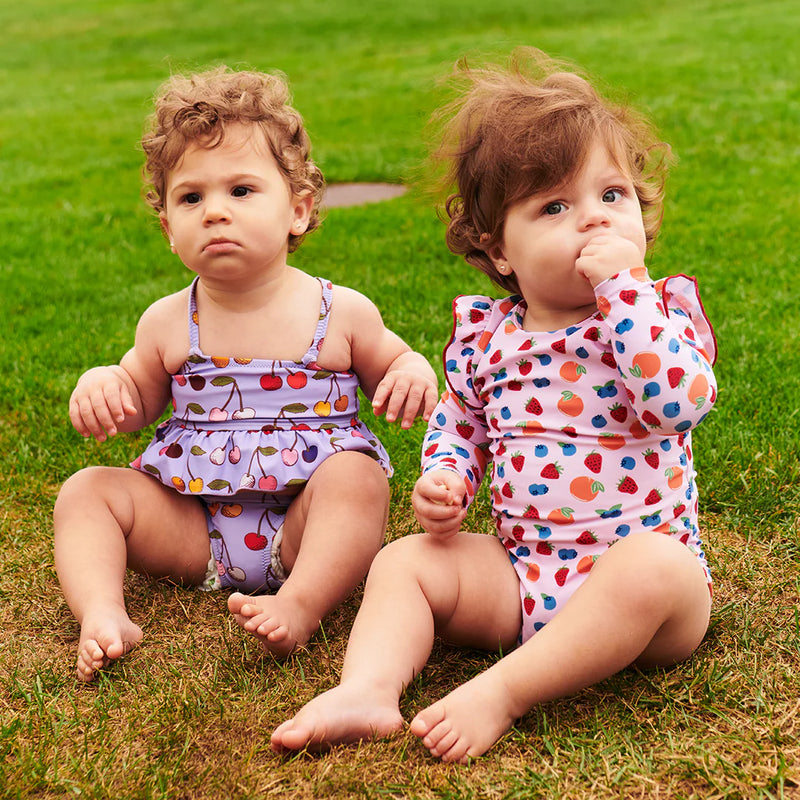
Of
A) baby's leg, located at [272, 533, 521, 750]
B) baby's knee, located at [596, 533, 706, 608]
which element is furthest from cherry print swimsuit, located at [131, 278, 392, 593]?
baby's knee, located at [596, 533, 706, 608]

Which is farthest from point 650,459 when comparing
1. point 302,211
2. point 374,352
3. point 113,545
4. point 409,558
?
point 113,545

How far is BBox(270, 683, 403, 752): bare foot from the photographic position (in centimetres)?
178

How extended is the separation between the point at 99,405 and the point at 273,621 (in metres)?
0.74

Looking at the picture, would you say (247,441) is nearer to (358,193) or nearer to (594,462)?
(594,462)

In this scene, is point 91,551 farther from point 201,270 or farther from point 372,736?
point 372,736

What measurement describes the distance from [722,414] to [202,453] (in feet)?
5.61

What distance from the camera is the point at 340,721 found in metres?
1.80

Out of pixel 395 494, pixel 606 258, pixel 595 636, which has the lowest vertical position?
pixel 395 494

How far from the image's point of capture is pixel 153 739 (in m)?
1.88

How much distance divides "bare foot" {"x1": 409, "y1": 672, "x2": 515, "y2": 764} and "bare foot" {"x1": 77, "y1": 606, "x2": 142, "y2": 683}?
0.73 metres

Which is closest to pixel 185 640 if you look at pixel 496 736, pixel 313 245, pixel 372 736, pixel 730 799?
pixel 372 736

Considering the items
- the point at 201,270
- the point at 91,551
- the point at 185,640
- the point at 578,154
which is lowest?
the point at 185,640

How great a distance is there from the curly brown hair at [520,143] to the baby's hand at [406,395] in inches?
12.7

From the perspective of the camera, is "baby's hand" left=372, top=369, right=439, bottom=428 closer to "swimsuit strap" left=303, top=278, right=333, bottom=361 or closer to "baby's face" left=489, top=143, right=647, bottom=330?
"swimsuit strap" left=303, top=278, right=333, bottom=361
